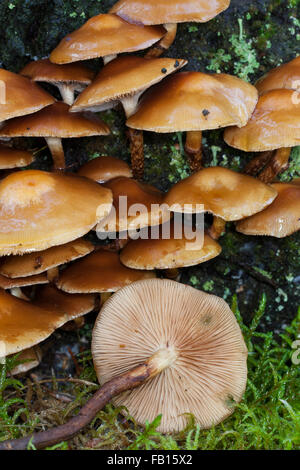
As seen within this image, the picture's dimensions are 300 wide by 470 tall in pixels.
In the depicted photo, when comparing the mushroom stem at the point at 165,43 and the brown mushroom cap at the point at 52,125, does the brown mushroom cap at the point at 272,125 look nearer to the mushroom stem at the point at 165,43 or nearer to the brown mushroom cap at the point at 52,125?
the mushroom stem at the point at 165,43

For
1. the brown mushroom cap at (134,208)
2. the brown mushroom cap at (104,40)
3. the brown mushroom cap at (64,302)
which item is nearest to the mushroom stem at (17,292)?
the brown mushroom cap at (64,302)

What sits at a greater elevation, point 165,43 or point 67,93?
point 165,43

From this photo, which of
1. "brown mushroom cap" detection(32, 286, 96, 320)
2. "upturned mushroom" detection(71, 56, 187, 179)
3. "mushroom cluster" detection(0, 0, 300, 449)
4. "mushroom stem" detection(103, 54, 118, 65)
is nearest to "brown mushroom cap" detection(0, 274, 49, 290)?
"mushroom cluster" detection(0, 0, 300, 449)

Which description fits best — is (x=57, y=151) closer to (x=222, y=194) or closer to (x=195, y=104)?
(x=195, y=104)

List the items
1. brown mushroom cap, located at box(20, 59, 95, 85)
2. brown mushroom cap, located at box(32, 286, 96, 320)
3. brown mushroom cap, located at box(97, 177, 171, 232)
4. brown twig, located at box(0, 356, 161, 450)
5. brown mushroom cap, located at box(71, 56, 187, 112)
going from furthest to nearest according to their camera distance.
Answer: brown mushroom cap, located at box(32, 286, 96, 320), brown mushroom cap, located at box(20, 59, 95, 85), brown mushroom cap, located at box(97, 177, 171, 232), brown mushroom cap, located at box(71, 56, 187, 112), brown twig, located at box(0, 356, 161, 450)

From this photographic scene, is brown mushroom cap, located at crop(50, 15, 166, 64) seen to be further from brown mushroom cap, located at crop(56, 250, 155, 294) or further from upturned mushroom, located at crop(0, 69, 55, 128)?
brown mushroom cap, located at crop(56, 250, 155, 294)

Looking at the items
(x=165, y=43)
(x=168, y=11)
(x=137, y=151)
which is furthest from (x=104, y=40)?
(x=137, y=151)
